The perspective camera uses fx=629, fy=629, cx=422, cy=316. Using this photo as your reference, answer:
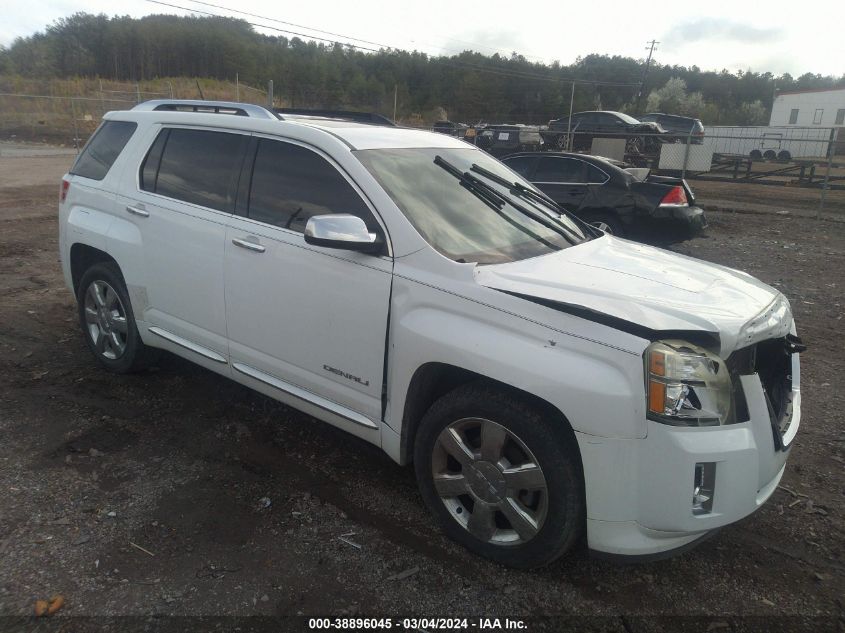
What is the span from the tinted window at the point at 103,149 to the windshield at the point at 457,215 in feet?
7.49

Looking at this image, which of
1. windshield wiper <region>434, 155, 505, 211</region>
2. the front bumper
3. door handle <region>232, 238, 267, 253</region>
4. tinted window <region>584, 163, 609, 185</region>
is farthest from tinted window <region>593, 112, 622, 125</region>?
the front bumper

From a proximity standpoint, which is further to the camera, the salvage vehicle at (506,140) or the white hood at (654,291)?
the salvage vehicle at (506,140)

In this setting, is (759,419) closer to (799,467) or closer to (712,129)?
(799,467)

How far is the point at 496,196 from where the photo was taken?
146 inches

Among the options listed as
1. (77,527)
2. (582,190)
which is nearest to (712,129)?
(582,190)

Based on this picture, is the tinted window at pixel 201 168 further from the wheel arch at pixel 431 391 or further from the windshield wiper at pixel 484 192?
the wheel arch at pixel 431 391

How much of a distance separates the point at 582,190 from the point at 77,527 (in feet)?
28.1

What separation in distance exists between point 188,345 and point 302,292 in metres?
1.21

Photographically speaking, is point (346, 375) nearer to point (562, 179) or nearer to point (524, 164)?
point (562, 179)

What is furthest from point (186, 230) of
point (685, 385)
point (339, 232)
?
point (685, 385)

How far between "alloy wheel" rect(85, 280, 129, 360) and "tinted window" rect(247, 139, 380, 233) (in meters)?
1.65

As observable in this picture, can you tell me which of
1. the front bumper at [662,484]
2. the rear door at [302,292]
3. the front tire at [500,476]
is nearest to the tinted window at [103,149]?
the rear door at [302,292]

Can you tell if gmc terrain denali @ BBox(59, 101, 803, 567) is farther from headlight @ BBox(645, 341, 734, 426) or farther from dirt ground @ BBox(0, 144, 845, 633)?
dirt ground @ BBox(0, 144, 845, 633)

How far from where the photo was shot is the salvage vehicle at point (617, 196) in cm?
949
